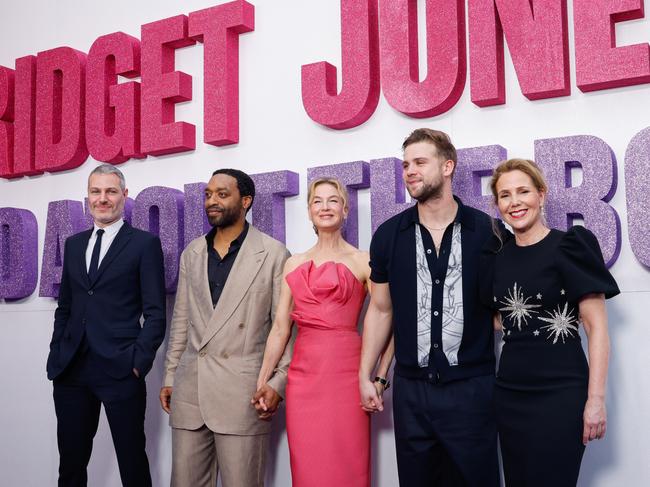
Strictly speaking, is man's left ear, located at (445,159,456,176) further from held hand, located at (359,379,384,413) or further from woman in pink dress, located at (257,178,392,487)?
held hand, located at (359,379,384,413)

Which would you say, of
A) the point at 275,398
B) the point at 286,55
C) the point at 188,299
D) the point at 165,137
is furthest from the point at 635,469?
the point at 165,137

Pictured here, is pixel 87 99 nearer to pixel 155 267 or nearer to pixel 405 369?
pixel 155 267

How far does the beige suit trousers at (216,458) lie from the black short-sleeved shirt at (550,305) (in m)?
1.19

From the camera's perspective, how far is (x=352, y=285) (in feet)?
9.88

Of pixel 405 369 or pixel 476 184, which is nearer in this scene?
pixel 405 369

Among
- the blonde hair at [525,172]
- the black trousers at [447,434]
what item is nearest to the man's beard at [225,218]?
the black trousers at [447,434]

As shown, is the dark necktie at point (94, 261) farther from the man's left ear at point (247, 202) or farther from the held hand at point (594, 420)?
the held hand at point (594, 420)

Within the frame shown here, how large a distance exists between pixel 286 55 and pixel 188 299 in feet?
4.58

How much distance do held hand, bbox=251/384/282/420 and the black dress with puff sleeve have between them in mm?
1013

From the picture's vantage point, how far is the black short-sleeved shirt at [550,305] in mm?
2285

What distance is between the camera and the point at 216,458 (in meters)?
3.27

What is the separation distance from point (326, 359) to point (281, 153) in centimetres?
125

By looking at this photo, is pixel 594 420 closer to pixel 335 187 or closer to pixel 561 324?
pixel 561 324

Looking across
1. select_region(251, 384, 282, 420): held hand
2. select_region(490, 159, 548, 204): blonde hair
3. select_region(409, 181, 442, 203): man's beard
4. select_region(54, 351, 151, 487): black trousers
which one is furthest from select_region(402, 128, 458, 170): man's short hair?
select_region(54, 351, 151, 487): black trousers
